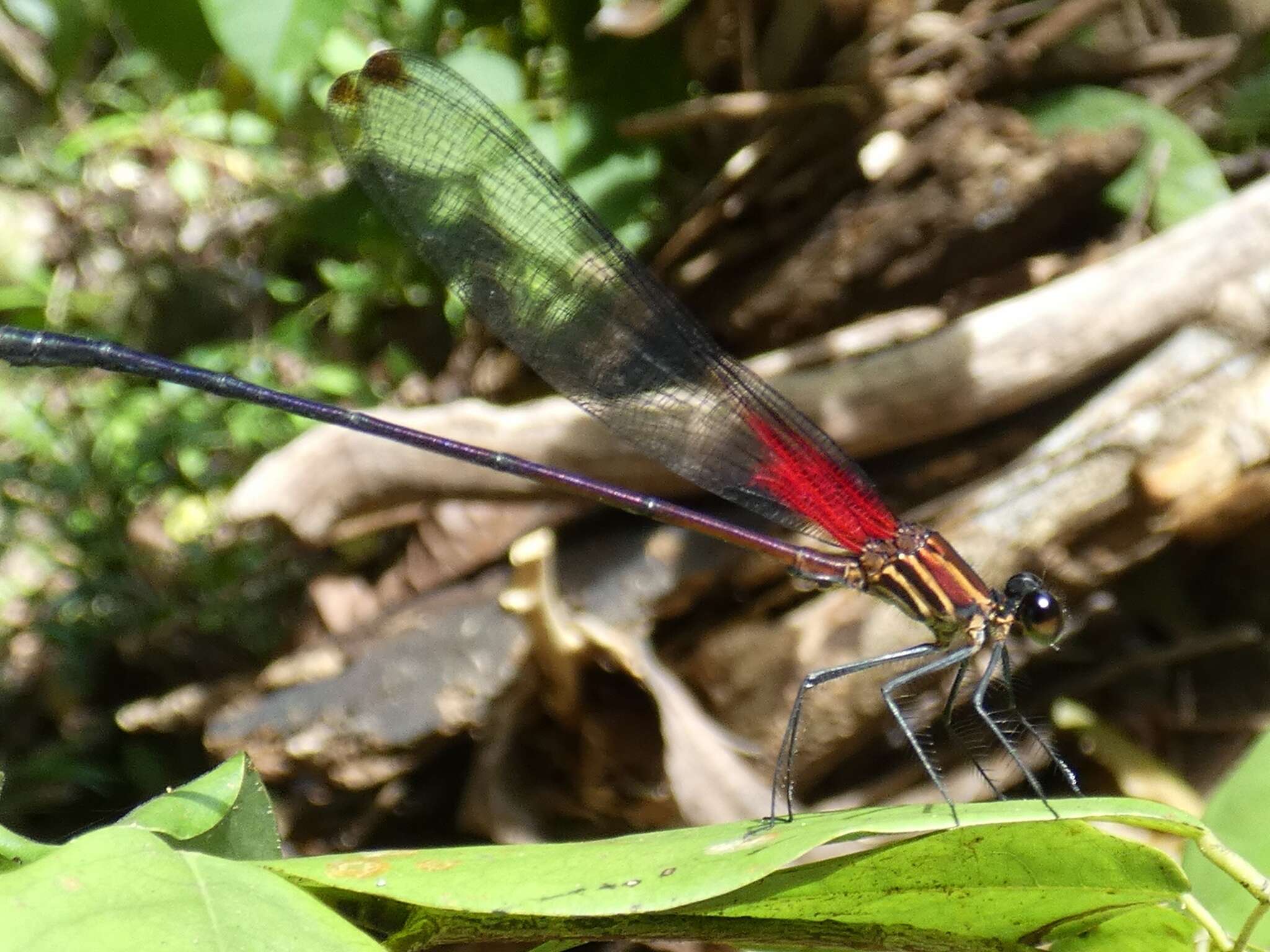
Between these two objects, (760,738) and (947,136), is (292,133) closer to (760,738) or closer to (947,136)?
(947,136)

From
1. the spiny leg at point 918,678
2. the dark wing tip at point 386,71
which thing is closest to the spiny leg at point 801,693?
the spiny leg at point 918,678

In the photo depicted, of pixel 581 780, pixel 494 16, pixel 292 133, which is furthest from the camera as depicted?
pixel 292 133

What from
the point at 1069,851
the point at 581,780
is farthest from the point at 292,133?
the point at 1069,851

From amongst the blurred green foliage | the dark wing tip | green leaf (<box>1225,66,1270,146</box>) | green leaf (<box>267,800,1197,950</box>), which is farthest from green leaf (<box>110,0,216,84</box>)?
green leaf (<box>1225,66,1270,146</box>)

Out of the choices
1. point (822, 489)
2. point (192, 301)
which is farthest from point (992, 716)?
point (192, 301)

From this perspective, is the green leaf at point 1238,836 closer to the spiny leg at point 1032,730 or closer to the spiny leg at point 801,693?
the spiny leg at point 1032,730

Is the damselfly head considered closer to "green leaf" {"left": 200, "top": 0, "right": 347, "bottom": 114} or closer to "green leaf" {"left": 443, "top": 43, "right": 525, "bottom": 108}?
"green leaf" {"left": 200, "top": 0, "right": 347, "bottom": 114}

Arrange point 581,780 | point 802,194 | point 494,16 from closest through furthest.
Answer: point 581,780
point 802,194
point 494,16
